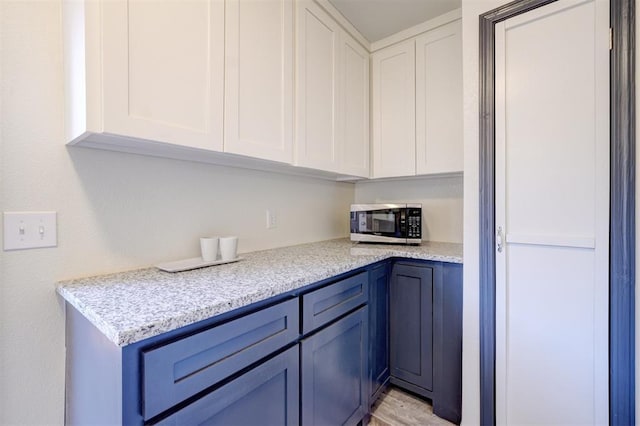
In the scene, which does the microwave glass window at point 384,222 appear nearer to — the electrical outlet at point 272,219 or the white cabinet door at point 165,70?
the electrical outlet at point 272,219

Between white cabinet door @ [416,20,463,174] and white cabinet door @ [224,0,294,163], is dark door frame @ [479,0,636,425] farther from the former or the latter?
white cabinet door @ [224,0,294,163]

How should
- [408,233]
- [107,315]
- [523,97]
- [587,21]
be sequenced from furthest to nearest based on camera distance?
[408,233] < [523,97] < [587,21] < [107,315]

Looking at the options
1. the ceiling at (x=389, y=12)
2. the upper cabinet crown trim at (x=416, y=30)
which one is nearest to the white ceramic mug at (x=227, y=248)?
the ceiling at (x=389, y=12)

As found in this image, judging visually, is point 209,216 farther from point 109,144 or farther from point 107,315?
point 107,315

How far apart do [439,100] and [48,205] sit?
2.06 metres

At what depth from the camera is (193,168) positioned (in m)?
1.34

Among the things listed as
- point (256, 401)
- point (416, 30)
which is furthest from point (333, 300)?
point (416, 30)

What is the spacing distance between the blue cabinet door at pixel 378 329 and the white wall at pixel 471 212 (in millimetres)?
432

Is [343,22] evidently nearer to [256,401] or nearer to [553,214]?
[553,214]

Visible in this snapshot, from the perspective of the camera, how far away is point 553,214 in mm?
1201

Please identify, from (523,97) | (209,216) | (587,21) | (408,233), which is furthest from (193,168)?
(587,21)

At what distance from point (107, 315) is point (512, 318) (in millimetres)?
1557

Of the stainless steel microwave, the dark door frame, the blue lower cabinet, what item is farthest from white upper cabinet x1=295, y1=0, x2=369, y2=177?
the dark door frame

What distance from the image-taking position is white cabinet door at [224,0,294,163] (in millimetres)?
1143
